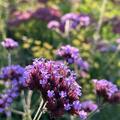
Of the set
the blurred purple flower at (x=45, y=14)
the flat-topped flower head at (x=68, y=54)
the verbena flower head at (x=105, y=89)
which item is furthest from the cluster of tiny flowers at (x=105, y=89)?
the blurred purple flower at (x=45, y=14)

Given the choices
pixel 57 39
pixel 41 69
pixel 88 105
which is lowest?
pixel 41 69

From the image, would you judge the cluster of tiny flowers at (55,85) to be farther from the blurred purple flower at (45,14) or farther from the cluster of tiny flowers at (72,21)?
the blurred purple flower at (45,14)

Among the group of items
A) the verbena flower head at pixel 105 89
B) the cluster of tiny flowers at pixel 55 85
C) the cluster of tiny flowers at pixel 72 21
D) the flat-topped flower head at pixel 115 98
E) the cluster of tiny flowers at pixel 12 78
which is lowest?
the cluster of tiny flowers at pixel 55 85

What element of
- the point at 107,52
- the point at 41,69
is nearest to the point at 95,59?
the point at 107,52

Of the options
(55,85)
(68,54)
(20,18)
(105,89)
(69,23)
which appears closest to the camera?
(55,85)

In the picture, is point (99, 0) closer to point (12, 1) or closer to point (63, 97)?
point (12, 1)

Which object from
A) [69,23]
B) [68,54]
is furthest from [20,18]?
[68,54]

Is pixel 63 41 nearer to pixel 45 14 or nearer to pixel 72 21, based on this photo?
pixel 45 14

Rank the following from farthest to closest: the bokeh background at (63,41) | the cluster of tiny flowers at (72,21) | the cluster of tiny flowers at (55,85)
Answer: the bokeh background at (63,41), the cluster of tiny flowers at (72,21), the cluster of tiny flowers at (55,85)
